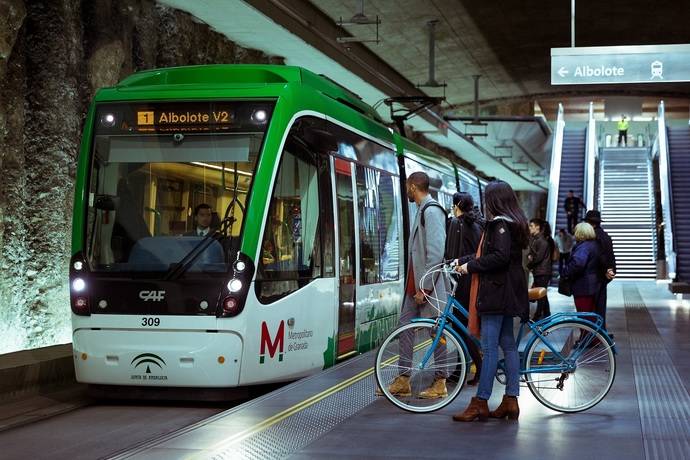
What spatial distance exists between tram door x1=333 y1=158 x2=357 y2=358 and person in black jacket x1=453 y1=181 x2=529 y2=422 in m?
3.45

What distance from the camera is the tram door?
10.2 meters

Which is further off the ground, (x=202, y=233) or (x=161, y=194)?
(x=161, y=194)

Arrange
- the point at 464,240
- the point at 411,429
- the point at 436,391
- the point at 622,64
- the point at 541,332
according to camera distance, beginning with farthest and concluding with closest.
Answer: the point at 622,64 < the point at 464,240 < the point at 436,391 < the point at 541,332 < the point at 411,429

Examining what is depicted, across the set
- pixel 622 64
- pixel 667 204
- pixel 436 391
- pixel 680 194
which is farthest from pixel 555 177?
pixel 436 391

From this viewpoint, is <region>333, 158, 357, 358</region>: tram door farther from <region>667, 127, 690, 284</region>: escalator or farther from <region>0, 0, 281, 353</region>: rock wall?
<region>667, 127, 690, 284</region>: escalator

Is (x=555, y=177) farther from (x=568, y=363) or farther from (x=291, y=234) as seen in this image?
(x=568, y=363)

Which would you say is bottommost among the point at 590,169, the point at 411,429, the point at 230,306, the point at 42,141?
the point at 411,429

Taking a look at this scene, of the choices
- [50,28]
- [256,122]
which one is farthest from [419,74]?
[256,122]

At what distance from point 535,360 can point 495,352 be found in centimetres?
49

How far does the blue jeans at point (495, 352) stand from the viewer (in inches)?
265

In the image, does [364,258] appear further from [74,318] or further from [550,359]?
[550,359]

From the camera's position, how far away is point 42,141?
1335cm

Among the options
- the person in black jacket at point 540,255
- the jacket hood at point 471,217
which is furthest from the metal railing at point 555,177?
the jacket hood at point 471,217

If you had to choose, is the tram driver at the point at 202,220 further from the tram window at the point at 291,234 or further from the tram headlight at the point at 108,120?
the tram headlight at the point at 108,120
